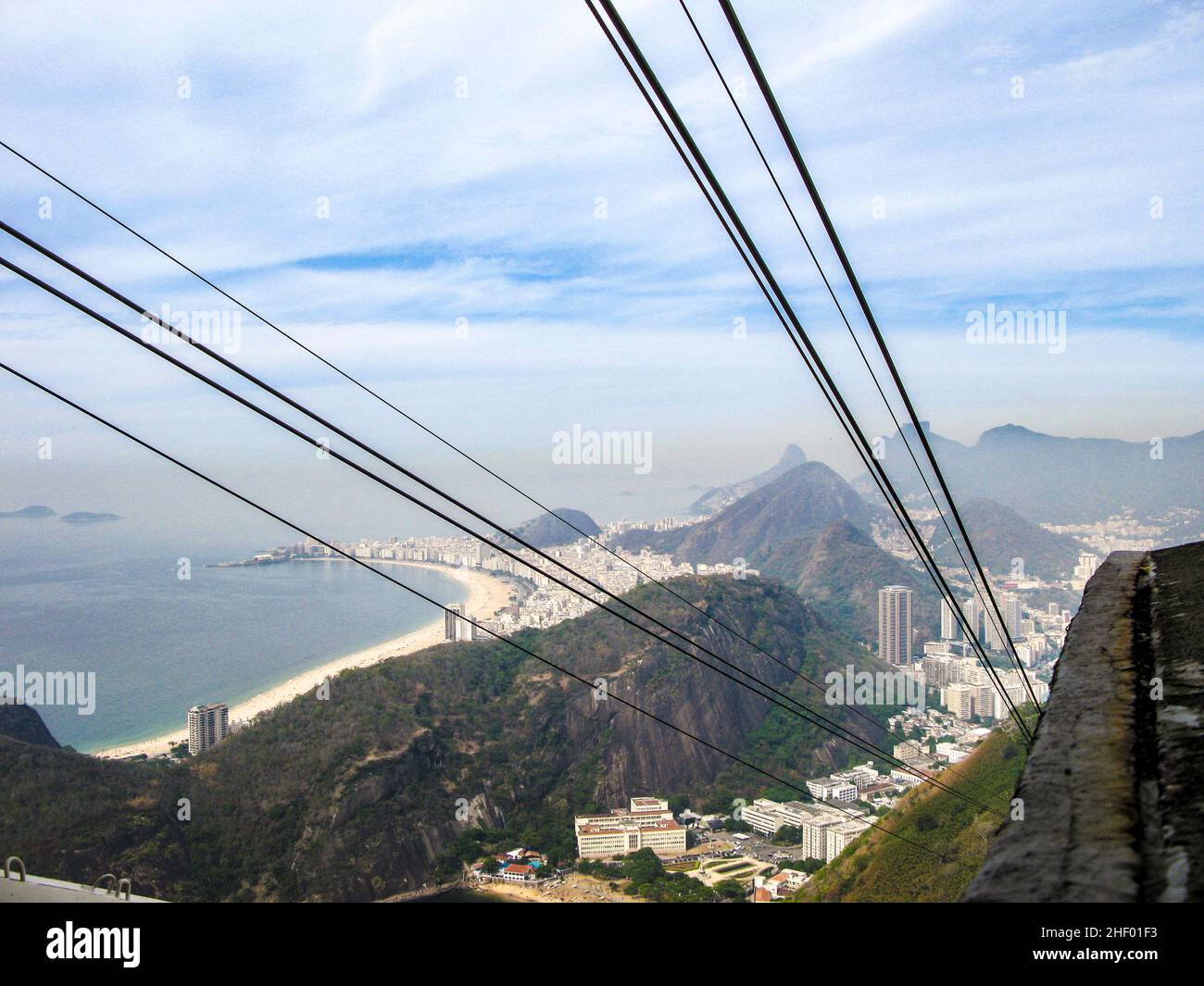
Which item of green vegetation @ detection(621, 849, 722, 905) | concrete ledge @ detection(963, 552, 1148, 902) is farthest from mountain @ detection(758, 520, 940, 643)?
concrete ledge @ detection(963, 552, 1148, 902)

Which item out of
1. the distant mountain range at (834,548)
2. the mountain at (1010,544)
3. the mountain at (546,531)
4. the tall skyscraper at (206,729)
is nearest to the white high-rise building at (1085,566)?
the mountain at (1010,544)

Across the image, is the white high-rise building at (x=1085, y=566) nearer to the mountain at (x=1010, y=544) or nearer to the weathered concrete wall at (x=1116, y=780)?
the mountain at (x=1010, y=544)

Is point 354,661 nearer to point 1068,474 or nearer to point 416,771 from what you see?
point 416,771

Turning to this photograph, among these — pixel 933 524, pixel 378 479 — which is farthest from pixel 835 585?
pixel 378 479

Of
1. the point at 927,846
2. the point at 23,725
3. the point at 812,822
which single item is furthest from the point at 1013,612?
the point at 23,725

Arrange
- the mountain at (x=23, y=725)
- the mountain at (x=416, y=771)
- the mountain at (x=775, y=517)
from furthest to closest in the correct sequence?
1. the mountain at (x=775, y=517)
2. the mountain at (x=23, y=725)
3. the mountain at (x=416, y=771)

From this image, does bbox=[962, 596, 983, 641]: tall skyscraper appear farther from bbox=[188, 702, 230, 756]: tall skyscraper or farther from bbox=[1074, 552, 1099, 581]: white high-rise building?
bbox=[188, 702, 230, 756]: tall skyscraper
